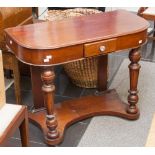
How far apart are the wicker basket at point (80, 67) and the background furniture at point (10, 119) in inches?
41.2

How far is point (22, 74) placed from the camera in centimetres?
296

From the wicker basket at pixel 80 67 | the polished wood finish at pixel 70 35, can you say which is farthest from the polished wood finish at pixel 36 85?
the wicker basket at pixel 80 67

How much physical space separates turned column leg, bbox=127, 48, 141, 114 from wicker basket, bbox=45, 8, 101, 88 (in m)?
0.47

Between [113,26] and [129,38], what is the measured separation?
14cm

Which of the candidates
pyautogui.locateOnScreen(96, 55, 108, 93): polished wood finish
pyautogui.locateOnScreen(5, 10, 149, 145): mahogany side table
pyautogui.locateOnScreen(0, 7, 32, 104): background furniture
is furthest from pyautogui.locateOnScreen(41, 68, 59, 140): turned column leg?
pyautogui.locateOnScreen(96, 55, 108, 93): polished wood finish

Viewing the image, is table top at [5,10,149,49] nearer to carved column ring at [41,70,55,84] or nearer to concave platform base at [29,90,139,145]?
carved column ring at [41,70,55,84]

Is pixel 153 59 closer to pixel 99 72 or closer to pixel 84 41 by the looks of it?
pixel 99 72

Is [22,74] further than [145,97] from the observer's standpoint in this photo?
Yes

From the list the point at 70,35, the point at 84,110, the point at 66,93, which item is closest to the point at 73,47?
the point at 70,35

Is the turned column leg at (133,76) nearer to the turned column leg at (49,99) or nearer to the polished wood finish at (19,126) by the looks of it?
the turned column leg at (49,99)
